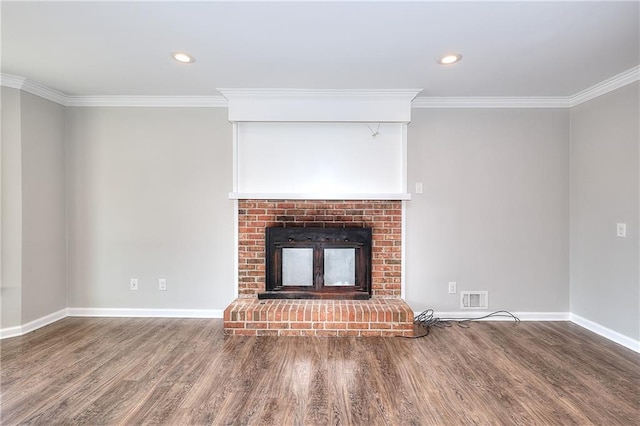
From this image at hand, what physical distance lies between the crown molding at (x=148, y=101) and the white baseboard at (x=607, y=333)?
4.24m

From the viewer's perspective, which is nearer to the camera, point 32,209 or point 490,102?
point 32,209

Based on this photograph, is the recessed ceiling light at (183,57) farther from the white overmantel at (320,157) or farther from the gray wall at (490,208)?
the gray wall at (490,208)

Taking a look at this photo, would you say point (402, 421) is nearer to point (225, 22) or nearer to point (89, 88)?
point (225, 22)

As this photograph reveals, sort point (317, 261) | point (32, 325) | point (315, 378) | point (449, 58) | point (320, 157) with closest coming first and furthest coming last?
point (315, 378), point (449, 58), point (32, 325), point (317, 261), point (320, 157)

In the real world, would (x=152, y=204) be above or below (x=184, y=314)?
above

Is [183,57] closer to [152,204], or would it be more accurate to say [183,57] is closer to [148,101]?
[148,101]

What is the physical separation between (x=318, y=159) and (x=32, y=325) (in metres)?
3.20

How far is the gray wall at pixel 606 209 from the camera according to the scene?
2646 mm

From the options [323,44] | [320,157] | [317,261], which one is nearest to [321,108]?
[320,157]

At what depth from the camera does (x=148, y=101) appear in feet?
10.8

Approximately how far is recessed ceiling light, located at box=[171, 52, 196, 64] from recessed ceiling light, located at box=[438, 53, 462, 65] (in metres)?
1.90

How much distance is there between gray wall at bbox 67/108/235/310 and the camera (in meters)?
3.32

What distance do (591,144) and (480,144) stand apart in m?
0.98

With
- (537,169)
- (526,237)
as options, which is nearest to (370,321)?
(526,237)
